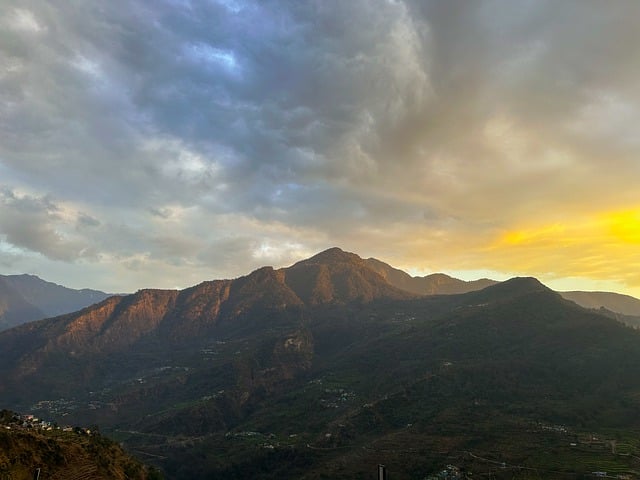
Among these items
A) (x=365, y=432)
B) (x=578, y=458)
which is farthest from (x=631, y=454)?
(x=365, y=432)

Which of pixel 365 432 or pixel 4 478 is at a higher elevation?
pixel 4 478

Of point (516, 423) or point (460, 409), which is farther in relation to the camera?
point (460, 409)

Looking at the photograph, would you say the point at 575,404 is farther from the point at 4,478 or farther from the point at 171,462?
the point at 4,478

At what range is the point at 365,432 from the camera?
18338 cm

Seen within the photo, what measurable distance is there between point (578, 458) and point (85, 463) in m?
117

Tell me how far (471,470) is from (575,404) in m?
73.1

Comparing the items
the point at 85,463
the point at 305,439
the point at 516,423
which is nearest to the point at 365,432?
the point at 305,439

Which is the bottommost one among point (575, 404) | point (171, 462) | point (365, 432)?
point (171, 462)

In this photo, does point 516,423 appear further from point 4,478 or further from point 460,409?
point 4,478

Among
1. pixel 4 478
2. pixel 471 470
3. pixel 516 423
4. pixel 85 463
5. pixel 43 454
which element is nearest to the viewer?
pixel 4 478

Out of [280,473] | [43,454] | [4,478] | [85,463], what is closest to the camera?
[4,478]

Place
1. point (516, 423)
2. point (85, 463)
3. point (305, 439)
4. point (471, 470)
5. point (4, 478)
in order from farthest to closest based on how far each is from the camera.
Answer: point (305, 439)
point (516, 423)
point (471, 470)
point (85, 463)
point (4, 478)

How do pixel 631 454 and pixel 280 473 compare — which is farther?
pixel 280 473

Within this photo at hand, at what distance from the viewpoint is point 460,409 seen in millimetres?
179500
